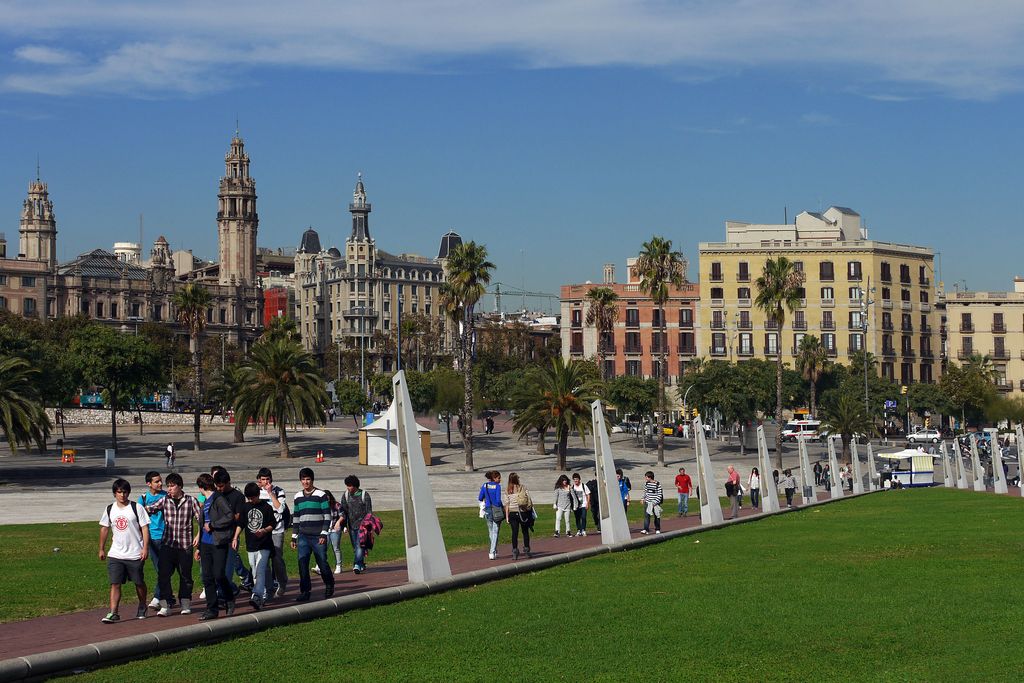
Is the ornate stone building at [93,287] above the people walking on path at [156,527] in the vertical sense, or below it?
above

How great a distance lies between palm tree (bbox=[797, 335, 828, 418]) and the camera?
415 ft

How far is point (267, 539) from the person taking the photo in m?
17.2

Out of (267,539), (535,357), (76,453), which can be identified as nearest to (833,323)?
(535,357)

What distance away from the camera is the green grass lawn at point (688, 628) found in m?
13.7

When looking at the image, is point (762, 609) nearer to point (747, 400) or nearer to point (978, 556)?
point (978, 556)

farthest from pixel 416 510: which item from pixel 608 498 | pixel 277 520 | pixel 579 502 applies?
pixel 579 502

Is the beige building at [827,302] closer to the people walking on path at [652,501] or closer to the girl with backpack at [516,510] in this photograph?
the people walking on path at [652,501]

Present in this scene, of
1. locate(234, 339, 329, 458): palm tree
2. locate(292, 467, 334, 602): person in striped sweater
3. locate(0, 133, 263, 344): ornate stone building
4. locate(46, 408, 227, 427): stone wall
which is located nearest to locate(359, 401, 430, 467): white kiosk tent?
locate(234, 339, 329, 458): palm tree

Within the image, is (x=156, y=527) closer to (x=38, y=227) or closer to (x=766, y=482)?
(x=766, y=482)

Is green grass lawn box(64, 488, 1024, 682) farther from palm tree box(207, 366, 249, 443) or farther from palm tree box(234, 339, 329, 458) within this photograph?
palm tree box(207, 366, 249, 443)

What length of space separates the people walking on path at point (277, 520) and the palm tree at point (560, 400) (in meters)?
54.4

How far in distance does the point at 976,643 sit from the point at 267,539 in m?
8.58

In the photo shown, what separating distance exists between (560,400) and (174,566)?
188ft

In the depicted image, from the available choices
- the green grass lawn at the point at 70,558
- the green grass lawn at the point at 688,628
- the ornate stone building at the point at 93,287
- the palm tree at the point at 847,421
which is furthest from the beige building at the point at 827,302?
the green grass lawn at the point at 688,628
